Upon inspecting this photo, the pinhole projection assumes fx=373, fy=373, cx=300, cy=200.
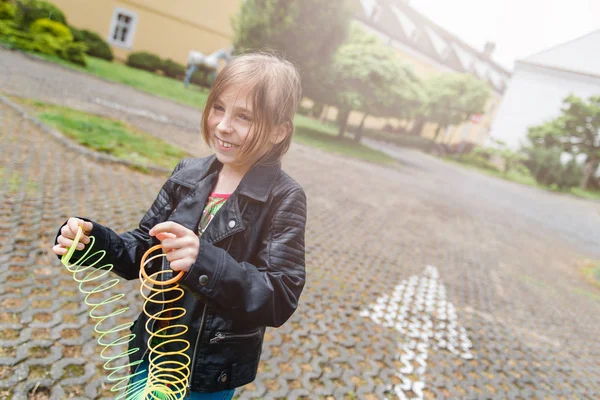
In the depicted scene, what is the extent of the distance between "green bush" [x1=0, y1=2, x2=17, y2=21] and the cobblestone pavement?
2016mm

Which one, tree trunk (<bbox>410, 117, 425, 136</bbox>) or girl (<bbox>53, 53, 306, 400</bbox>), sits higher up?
tree trunk (<bbox>410, 117, 425, 136</bbox>)

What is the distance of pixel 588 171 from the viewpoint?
94.1 ft

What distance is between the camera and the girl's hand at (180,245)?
3.48 feet

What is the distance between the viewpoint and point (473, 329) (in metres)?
5.00

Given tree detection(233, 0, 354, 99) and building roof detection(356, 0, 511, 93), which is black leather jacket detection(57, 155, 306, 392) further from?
building roof detection(356, 0, 511, 93)

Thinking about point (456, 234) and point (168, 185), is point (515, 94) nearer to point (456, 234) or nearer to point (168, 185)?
point (456, 234)

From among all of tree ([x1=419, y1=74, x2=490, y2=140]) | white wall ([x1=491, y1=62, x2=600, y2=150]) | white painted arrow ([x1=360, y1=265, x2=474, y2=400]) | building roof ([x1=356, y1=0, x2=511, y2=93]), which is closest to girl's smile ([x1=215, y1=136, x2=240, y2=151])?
white painted arrow ([x1=360, y1=265, x2=474, y2=400])

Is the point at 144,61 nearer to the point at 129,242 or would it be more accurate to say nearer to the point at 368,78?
the point at 368,78

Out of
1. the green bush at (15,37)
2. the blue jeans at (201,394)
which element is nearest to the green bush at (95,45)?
the green bush at (15,37)

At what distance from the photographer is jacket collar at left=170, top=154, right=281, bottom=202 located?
140cm

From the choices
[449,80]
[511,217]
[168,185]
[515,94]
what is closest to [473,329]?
[168,185]

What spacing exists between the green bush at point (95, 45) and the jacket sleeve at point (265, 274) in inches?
903

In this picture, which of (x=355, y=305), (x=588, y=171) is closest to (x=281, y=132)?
(x=355, y=305)

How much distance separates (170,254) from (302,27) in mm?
18142
